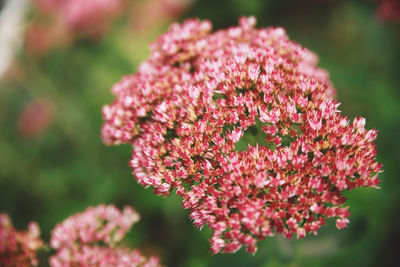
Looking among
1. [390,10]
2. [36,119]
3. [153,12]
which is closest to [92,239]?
[36,119]

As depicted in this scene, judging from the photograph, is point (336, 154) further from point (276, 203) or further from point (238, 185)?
point (238, 185)

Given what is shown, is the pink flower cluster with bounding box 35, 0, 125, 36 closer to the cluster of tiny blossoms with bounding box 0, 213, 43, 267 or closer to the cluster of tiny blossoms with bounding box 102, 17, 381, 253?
the cluster of tiny blossoms with bounding box 102, 17, 381, 253

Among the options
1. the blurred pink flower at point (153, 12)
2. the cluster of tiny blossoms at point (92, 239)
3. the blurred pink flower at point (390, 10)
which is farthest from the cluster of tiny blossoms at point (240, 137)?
the blurred pink flower at point (153, 12)

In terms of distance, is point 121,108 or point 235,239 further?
point 121,108

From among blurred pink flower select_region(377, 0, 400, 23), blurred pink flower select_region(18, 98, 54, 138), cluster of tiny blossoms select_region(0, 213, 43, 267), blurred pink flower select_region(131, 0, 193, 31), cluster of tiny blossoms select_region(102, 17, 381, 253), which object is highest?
blurred pink flower select_region(131, 0, 193, 31)

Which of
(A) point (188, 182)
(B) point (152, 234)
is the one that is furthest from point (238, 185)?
(B) point (152, 234)

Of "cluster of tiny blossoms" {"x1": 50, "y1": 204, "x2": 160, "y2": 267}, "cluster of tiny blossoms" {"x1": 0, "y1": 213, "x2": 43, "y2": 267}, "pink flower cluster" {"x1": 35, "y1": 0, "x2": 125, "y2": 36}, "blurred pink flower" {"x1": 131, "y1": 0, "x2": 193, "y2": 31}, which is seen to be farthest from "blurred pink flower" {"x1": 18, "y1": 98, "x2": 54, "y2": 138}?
"cluster of tiny blossoms" {"x1": 50, "y1": 204, "x2": 160, "y2": 267}

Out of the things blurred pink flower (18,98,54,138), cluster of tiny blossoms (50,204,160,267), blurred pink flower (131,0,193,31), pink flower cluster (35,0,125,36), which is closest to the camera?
cluster of tiny blossoms (50,204,160,267)

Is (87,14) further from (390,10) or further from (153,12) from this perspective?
(390,10)
